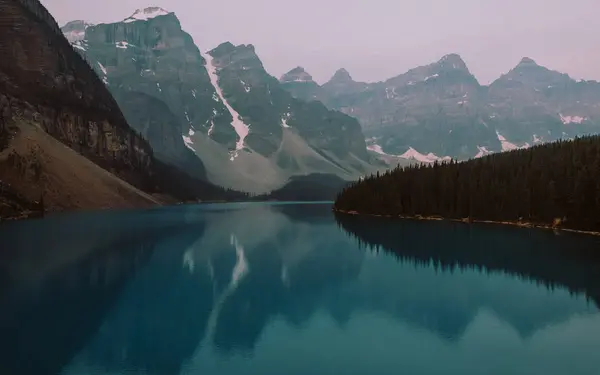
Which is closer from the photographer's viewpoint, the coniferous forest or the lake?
the lake

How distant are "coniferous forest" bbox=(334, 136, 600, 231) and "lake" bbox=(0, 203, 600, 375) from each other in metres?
37.6

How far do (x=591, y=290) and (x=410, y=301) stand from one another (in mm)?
22259

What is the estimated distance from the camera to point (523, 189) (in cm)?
15475

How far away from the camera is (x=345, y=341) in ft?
129

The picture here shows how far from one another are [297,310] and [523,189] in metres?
125

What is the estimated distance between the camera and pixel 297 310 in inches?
1987

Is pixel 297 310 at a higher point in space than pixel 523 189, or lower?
lower

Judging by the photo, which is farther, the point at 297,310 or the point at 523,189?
the point at 523,189

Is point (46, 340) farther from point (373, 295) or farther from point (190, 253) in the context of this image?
point (190, 253)

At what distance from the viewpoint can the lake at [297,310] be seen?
3441 centimetres

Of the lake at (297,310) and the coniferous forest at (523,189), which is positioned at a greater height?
the coniferous forest at (523,189)

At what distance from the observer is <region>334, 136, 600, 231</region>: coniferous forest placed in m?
130

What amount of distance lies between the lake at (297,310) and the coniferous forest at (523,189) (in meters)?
37.6

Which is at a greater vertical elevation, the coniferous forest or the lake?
the coniferous forest
